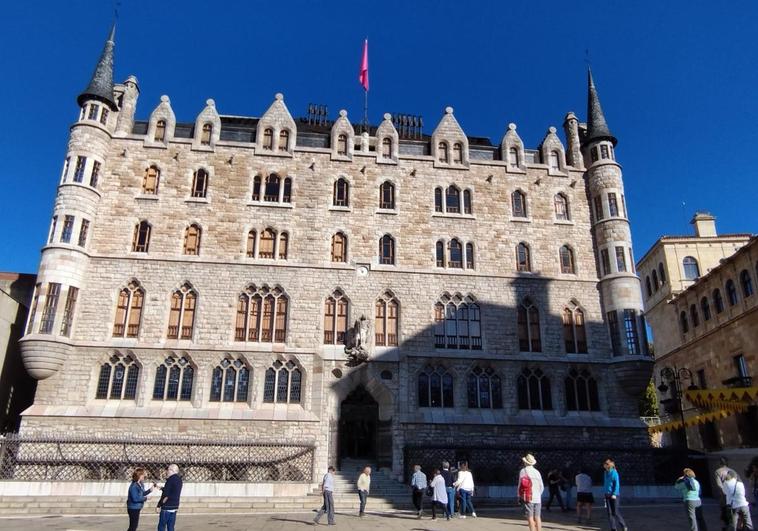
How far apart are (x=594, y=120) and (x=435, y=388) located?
1648 cm

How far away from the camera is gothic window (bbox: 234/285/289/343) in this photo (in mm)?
23188

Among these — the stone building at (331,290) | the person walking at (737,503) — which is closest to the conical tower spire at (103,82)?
the stone building at (331,290)

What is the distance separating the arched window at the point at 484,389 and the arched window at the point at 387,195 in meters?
8.78

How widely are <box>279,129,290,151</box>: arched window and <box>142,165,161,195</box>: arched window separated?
590 cm

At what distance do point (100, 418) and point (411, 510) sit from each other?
12.5 meters

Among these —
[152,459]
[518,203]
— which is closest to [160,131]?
[152,459]

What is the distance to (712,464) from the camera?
20.7m

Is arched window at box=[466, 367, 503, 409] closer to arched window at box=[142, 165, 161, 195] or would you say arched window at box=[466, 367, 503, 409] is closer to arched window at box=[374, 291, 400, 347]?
arched window at box=[374, 291, 400, 347]

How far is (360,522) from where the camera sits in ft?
47.0

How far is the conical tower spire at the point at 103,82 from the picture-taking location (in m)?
24.7

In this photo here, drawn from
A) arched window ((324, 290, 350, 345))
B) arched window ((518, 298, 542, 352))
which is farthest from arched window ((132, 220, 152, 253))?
arched window ((518, 298, 542, 352))

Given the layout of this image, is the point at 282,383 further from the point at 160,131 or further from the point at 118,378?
the point at 160,131

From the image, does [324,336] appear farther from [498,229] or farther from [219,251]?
[498,229]

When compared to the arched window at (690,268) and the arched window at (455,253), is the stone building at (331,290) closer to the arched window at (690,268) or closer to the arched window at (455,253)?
the arched window at (455,253)
